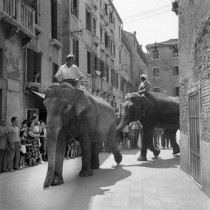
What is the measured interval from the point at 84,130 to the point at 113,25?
29.1 metres

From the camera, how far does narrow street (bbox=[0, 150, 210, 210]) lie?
20.3 feet

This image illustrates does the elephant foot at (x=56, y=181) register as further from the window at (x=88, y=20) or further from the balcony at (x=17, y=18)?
the window at (x=88, y=20)

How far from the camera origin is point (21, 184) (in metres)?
8.29

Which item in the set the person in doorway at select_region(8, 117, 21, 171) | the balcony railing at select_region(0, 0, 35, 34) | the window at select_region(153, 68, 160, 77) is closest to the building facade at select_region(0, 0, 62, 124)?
the balcony railing at select_region(0, 0, 35, 34)

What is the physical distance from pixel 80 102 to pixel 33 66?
28.5 feet

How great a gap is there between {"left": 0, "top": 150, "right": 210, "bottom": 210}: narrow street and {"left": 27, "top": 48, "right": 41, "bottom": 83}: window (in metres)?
6.93

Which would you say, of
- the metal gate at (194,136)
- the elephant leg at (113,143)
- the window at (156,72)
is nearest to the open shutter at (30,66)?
the elephant leg at (113,143)

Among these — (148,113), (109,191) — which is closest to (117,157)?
(148,113)

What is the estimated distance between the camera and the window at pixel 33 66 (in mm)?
16297

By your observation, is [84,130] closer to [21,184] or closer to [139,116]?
[21,184]

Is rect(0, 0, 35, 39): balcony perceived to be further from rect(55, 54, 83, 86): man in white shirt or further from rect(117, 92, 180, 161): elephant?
rect(117, 92, 180, 161): elephant

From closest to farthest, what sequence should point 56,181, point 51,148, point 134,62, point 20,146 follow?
1. point 51,148
2. point 56,181
3. point 20,146
4. point 134,62

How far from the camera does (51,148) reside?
747cm

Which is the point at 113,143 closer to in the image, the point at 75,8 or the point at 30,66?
the point at 30,66
